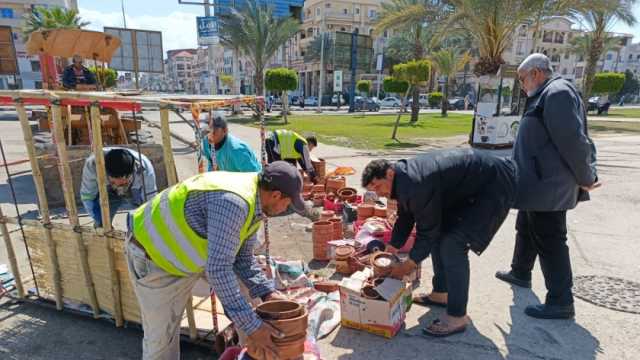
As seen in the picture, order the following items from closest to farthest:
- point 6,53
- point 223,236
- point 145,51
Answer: point 223,236, point 6,53, point 145,51

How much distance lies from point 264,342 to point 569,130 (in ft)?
8.07

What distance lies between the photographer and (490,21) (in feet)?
42.1

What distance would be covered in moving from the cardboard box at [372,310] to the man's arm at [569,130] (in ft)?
4.98

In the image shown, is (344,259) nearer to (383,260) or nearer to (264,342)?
(383,260)

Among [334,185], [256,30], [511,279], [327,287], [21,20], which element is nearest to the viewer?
[327,287]

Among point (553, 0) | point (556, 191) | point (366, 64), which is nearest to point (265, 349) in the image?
point (556, 191)

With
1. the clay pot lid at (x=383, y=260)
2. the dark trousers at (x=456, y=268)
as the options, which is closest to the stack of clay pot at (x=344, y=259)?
Result: the clay pot lid at (x=383, y=260)

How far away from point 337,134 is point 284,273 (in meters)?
13.5

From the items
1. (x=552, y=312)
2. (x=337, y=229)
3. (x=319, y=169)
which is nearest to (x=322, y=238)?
(x=337, y=229)

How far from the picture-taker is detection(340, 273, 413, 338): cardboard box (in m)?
A: 2.92

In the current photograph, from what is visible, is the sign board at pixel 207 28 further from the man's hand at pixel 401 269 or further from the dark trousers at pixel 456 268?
the dark trousers at pixel 456 268

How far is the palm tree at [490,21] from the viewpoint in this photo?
12.5 meters

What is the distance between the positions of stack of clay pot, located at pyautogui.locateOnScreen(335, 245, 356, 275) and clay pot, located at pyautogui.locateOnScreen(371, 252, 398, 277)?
0.74 m

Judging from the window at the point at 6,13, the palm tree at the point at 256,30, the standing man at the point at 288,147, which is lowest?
the standing man at the point at 288,147
